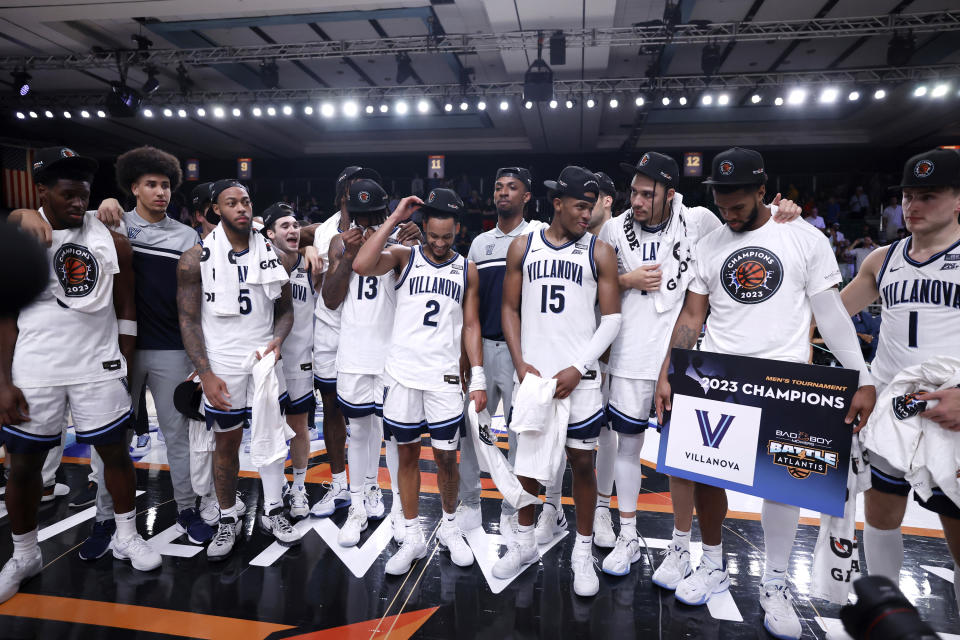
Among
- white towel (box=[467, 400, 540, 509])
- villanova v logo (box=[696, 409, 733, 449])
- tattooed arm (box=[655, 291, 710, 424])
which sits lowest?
white towel (box=[467, 400, 540, 509])

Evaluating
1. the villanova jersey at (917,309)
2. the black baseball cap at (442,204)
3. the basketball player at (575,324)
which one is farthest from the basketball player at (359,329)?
the villanova jersey at (917,309)

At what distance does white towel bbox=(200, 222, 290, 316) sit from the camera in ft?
10.6

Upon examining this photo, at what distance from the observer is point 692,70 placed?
11.6 m

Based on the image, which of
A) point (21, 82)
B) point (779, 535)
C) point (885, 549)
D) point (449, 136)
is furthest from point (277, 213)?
point (449, 136)

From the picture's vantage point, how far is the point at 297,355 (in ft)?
12.6

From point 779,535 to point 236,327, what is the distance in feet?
10.8

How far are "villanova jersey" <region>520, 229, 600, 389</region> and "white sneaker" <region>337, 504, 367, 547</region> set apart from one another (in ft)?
5.30

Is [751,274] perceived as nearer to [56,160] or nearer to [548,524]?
[548,524]

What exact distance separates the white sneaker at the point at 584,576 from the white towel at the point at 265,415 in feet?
6.16

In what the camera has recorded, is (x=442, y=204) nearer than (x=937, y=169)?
No

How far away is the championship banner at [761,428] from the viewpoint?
8.07 feet

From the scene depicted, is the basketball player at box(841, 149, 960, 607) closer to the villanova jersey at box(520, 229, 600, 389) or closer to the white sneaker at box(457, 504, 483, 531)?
the villanova jersey at box(520, 229, 600, 389)

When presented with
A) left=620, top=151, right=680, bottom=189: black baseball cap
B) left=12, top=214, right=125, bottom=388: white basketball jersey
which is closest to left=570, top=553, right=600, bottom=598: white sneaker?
left=620, top=151, right=680, bottom=189: black baseball cap

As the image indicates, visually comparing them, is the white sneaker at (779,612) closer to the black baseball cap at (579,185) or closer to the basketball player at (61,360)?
the black baseball cap at (579,185)
